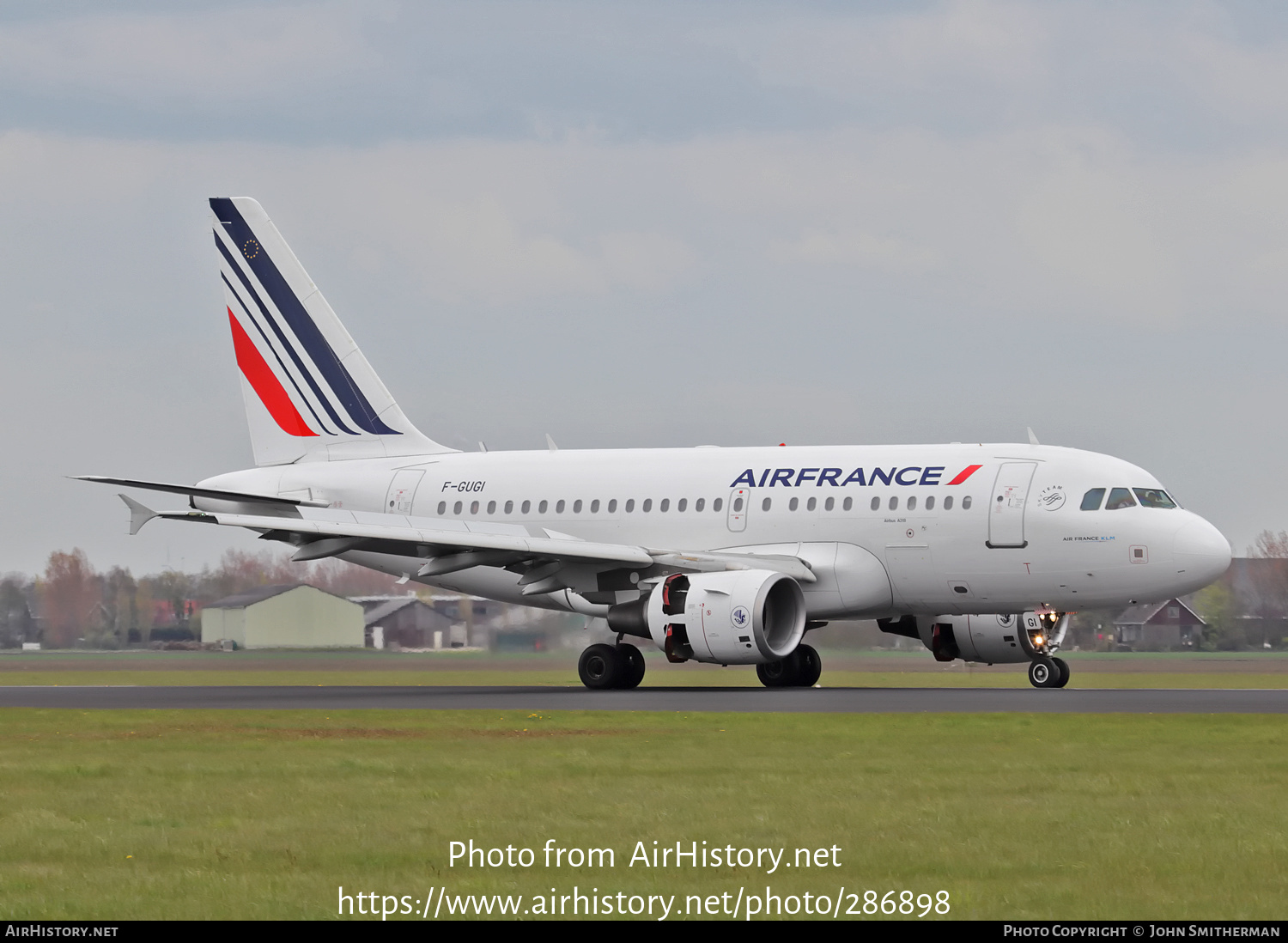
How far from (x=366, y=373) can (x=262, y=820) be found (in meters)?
30.8

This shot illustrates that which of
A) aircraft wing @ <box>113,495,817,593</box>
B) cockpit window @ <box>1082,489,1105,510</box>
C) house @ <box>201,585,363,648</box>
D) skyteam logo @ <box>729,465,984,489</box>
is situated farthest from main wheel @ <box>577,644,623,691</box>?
house @ <box>201,585,363,648</box>

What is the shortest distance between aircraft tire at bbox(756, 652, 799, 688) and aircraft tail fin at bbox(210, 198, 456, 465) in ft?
32.8

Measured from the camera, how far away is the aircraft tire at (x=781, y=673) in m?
39.6

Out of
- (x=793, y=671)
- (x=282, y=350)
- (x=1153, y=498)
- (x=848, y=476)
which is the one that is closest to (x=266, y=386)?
(x=282, y=350)

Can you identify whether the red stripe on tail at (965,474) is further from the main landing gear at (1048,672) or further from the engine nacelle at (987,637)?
the main landing gear at (1048,672)

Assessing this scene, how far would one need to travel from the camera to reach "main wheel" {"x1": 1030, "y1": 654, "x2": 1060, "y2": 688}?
3728 cm

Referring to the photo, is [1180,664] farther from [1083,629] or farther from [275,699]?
[275,699]

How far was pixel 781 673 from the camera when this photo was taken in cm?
3966

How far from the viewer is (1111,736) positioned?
76.7 ft

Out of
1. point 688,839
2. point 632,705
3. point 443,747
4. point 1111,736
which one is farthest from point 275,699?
point 688,839

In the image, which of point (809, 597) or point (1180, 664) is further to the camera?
point (1180, 664)

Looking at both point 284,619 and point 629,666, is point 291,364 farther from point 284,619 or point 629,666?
point 284,619

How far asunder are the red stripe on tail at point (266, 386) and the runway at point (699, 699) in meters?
7.65

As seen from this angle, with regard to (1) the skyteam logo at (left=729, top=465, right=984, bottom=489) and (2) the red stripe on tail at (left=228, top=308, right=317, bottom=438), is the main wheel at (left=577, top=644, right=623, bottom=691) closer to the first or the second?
(1) the skyteam logo at (left=729, top=465, right=984, bottom=489)
